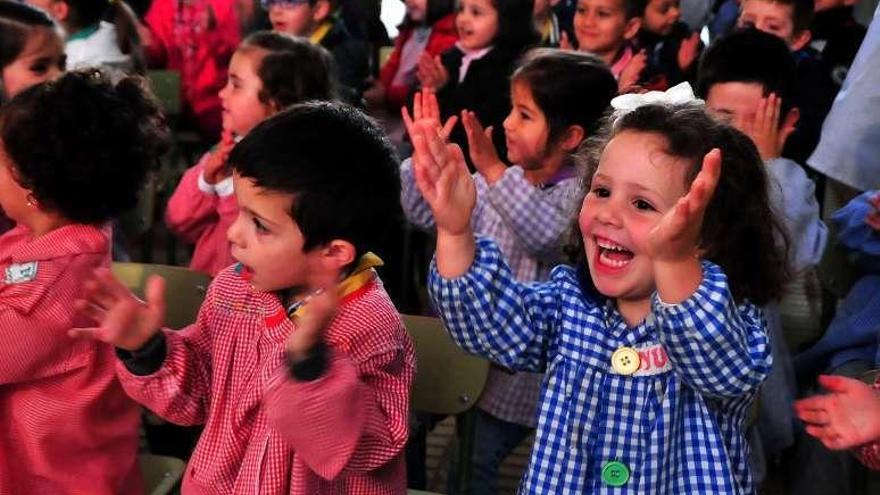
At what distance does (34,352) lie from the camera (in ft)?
6.01

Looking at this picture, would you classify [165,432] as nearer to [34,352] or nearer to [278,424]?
[34,352]

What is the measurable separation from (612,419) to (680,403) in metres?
Answer: 0.09

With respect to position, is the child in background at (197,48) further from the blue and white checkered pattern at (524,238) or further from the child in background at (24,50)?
the blue and white checkered pattern at (524,238)

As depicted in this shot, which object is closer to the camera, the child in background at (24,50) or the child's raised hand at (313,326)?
the child's raised hand at (313,326)

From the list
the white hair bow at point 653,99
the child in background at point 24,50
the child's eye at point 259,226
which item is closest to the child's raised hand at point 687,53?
the child in background at point 24,50

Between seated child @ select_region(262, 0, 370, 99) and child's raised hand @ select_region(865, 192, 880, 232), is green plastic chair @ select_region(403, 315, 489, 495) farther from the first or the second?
seated child @ select_region(262, 0, 370, 99)

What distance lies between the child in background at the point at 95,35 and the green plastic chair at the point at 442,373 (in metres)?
2.05

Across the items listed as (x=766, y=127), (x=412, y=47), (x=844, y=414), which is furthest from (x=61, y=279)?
(x=412, y=47)

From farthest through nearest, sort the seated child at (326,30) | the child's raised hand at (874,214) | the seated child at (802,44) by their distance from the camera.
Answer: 1. the seated child at (326,30)
2. the seated child at (802,44)
3. the child's raised hand at (874,214)

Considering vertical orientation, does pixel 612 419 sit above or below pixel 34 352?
above

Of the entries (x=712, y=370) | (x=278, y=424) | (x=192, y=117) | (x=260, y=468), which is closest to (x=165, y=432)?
(x=260, y=468)

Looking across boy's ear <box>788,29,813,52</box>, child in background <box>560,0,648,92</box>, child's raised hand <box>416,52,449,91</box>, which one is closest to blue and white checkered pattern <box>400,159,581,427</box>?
child in background <box>560,0,648,92</box>

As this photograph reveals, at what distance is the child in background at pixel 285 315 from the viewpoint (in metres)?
1.58

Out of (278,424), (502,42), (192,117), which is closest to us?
(278,424)
